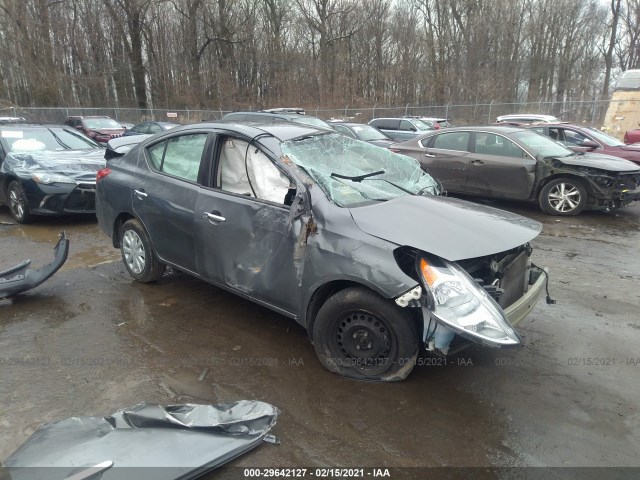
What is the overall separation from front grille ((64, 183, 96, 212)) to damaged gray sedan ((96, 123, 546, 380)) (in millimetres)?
3381

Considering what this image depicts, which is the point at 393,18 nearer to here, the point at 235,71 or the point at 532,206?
the point at 235,71

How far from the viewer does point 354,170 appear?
13.0 ft

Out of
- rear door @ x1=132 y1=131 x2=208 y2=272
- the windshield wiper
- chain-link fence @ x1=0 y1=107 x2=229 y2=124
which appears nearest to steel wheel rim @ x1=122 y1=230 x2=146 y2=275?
rear door @ x1=132 y1=131 x2=208 y2=272

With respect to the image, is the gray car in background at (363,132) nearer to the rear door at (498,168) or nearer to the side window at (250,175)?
the rear door at (498,168)

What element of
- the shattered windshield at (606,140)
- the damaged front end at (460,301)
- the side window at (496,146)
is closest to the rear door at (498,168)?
the side window at (496,146)

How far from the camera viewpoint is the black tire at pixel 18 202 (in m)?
7.70

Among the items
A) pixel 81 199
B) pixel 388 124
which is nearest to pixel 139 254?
pixel 81 199

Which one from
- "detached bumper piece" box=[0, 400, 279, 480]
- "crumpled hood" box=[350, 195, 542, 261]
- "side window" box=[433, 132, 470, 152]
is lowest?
"detached bumper piece" box=[0, 400, 279, 480]

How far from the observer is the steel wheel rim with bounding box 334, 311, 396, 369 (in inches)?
121

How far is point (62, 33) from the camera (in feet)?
103

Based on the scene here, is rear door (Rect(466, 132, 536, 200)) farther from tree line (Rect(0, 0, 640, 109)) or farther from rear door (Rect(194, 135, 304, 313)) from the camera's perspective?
tree line (Rect(0, 0, 640, 109))

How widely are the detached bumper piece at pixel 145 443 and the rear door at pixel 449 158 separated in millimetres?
7450

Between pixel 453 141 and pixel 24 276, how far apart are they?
7802 millimetres

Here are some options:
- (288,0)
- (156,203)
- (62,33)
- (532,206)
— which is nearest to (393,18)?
(288,0)
